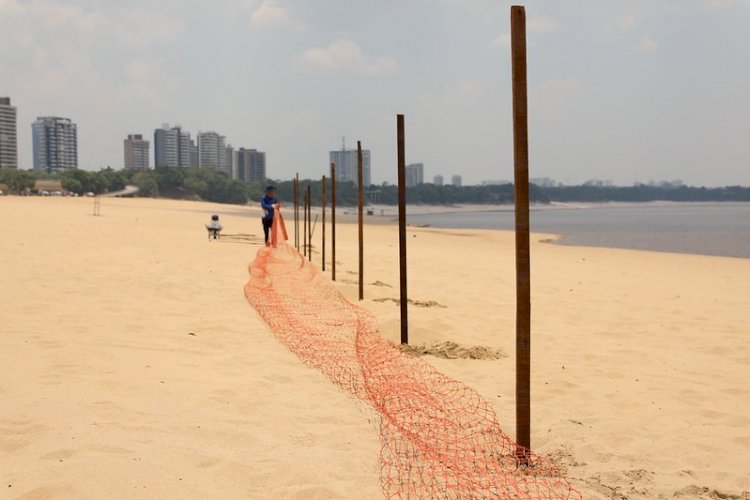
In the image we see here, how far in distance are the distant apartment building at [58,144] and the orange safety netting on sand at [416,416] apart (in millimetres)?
182985

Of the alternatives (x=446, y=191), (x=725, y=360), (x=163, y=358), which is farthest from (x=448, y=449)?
(x=446, y=191)

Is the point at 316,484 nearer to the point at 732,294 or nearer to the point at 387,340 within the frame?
the point at 387,340

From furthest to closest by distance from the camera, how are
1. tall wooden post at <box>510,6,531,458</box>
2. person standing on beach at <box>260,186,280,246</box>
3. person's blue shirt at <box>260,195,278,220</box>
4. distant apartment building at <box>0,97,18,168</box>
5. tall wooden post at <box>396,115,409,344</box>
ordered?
distant apartment building at <box>0,97,18,168</box>
person's blue shirt at <box>260,195,278,220</box>
person standing on beach at <box>260,186,280,246</box>
tall wooden post at <box>396,115,409,344</box>
tall wooden post at <box>510,6,531,458</box>

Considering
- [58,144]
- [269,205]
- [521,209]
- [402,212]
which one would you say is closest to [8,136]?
[58,144]

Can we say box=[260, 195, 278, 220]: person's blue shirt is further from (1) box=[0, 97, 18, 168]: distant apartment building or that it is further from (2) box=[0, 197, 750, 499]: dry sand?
(1) box=[0, 97, 18, 168]: distant apartment building

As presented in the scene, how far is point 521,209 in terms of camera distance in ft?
13.2

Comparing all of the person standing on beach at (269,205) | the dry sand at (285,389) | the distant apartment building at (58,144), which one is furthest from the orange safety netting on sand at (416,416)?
the distant apartment building at (58,144)

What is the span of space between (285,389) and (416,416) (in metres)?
1.10

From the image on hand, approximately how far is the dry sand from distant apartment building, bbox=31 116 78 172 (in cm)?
18163

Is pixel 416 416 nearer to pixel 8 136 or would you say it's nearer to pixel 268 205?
pixel 268 205

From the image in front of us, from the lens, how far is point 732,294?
474 inches

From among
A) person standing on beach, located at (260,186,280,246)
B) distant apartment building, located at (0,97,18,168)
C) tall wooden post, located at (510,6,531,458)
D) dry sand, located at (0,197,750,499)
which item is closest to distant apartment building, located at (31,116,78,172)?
distant apartment building, located at (0,97,18,168)

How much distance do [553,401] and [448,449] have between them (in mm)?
1524

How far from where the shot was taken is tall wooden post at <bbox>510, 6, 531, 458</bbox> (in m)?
3.94
